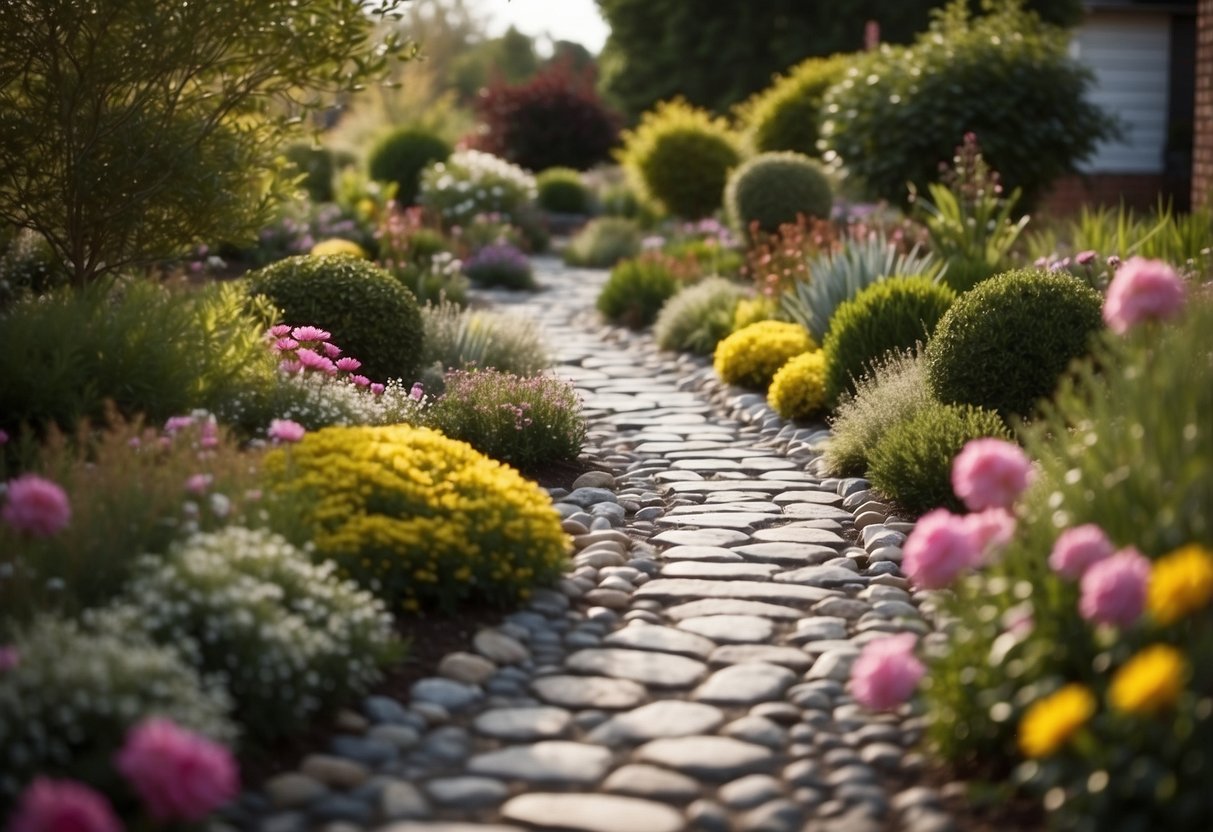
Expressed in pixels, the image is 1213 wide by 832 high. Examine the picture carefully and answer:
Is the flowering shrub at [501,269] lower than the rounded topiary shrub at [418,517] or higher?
lower

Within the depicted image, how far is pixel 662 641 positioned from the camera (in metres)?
4.78

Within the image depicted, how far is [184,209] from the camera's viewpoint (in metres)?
7.47

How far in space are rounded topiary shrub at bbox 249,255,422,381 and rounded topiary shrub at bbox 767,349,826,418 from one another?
221 centimetres

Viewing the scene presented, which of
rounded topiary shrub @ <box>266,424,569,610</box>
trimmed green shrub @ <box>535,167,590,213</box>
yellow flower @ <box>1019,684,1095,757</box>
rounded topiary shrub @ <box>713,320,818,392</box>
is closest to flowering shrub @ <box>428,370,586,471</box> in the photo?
rounded topiary shrub @ <box>266,424,569,610</box>

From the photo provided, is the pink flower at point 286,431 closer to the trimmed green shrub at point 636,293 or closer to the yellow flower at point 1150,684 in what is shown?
the yellow flower at point 1150,684

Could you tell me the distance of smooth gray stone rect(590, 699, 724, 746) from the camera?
13.2 feet

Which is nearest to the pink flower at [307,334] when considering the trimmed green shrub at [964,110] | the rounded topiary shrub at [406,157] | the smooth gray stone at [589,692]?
the smooth gray stone at [589,692]

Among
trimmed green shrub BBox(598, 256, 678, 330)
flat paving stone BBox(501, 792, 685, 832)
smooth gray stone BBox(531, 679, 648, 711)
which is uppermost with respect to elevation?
flat paving stone BBox(501, 792, 685, 832)

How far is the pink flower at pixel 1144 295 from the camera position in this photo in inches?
155

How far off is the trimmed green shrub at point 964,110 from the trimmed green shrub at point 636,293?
2537 millimetres

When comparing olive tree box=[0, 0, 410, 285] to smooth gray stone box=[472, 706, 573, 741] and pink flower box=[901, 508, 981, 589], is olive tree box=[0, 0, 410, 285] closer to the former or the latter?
smooth gray stone box=[472, 706, 573, 741]

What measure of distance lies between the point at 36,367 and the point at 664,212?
1557 centimetres

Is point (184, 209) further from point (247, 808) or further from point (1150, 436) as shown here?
point (1150, 436)

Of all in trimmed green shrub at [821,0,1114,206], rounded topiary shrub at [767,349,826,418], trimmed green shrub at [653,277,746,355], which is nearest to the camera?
rounded topiary shrub at [767,349,826,418]
